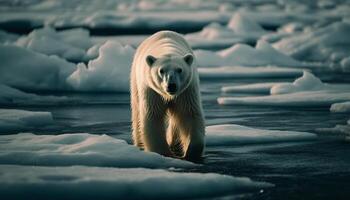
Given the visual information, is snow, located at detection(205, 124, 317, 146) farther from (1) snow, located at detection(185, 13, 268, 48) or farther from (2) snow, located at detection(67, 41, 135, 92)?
(1) snow, located at detection(185, 13, 268, 48)

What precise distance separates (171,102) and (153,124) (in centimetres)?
22

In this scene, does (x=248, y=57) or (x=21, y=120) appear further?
(x=248, y=57)

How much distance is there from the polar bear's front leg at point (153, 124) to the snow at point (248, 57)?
849 centimetres

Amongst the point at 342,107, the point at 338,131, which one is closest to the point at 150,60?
the point at 338,131

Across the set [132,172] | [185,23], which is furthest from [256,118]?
[185,23]

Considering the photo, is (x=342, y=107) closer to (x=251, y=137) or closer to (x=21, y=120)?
(x=251, y=137)

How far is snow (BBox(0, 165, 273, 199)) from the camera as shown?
153 inches

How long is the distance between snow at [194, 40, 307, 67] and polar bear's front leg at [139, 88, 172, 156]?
8494mm

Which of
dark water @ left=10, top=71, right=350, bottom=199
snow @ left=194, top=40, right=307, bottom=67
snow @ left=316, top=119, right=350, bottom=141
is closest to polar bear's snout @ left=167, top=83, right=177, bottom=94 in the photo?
dark water @ left=10, top=71, right=350, bottom=199

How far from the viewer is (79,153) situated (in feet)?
15.6

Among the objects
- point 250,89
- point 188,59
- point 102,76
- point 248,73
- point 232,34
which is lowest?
point 188,59

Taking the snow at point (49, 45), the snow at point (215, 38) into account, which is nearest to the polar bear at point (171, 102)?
the snow at point (49, 45)

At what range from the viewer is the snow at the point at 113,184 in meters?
3.89

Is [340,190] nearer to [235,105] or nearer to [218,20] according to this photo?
[235,105]
